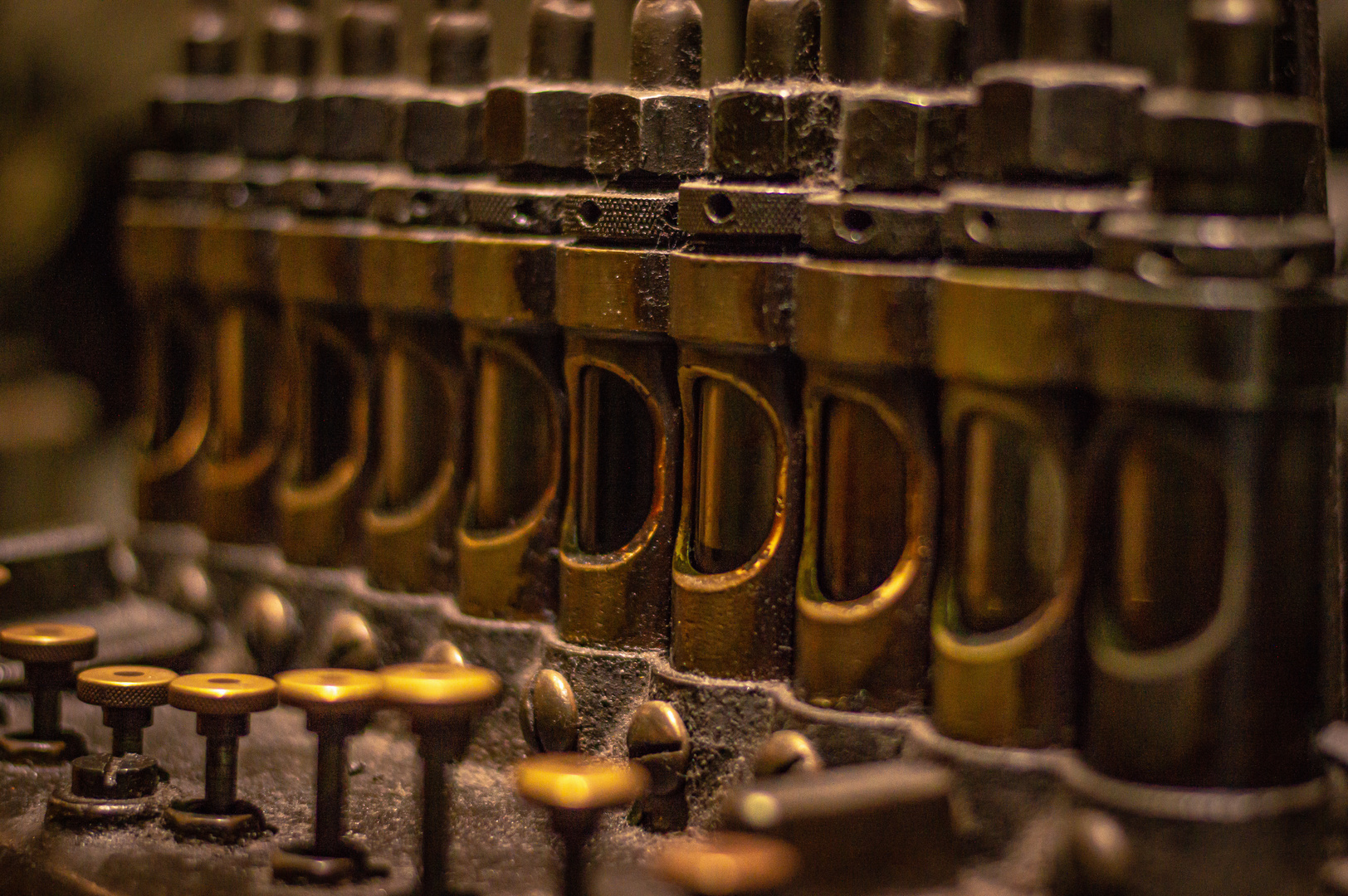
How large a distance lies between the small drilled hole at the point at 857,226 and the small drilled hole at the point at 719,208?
0.08 m

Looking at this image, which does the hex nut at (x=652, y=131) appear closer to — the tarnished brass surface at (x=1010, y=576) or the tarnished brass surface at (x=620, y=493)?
the tarnished brass surface at (x=620, y=493)

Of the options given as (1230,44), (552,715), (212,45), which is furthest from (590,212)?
(212,45)

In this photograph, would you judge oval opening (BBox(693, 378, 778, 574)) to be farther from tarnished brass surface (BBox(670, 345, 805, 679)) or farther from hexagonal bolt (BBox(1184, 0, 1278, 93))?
hexagonal bolt (BBox(1184, 0, 1278, 93))

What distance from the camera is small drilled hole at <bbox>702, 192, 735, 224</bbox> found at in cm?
93

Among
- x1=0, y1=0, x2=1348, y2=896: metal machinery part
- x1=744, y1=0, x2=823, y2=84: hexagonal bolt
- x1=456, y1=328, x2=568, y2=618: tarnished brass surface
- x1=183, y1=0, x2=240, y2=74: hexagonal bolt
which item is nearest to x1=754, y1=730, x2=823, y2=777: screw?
x1=0, y1=0, x2=1348, y2=896: metal machinery part

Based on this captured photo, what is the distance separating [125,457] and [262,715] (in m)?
1.60

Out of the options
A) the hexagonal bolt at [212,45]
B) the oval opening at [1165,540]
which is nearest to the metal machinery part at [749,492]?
the oval opening at [1165,540]

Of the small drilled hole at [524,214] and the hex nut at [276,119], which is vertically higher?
the hex nut at [276,119]

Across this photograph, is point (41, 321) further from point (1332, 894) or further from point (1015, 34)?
point (1332, 894)

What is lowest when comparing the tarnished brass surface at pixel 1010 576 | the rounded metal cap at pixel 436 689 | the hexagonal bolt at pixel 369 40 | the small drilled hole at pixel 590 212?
the rounded metal cap at pixel 436 689

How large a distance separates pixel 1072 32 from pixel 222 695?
1.77 feet

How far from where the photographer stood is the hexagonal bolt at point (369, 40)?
129 centimetres

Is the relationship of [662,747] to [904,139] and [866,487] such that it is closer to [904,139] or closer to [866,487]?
[866,487]

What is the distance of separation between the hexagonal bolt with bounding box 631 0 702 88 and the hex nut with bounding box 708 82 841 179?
7cm
